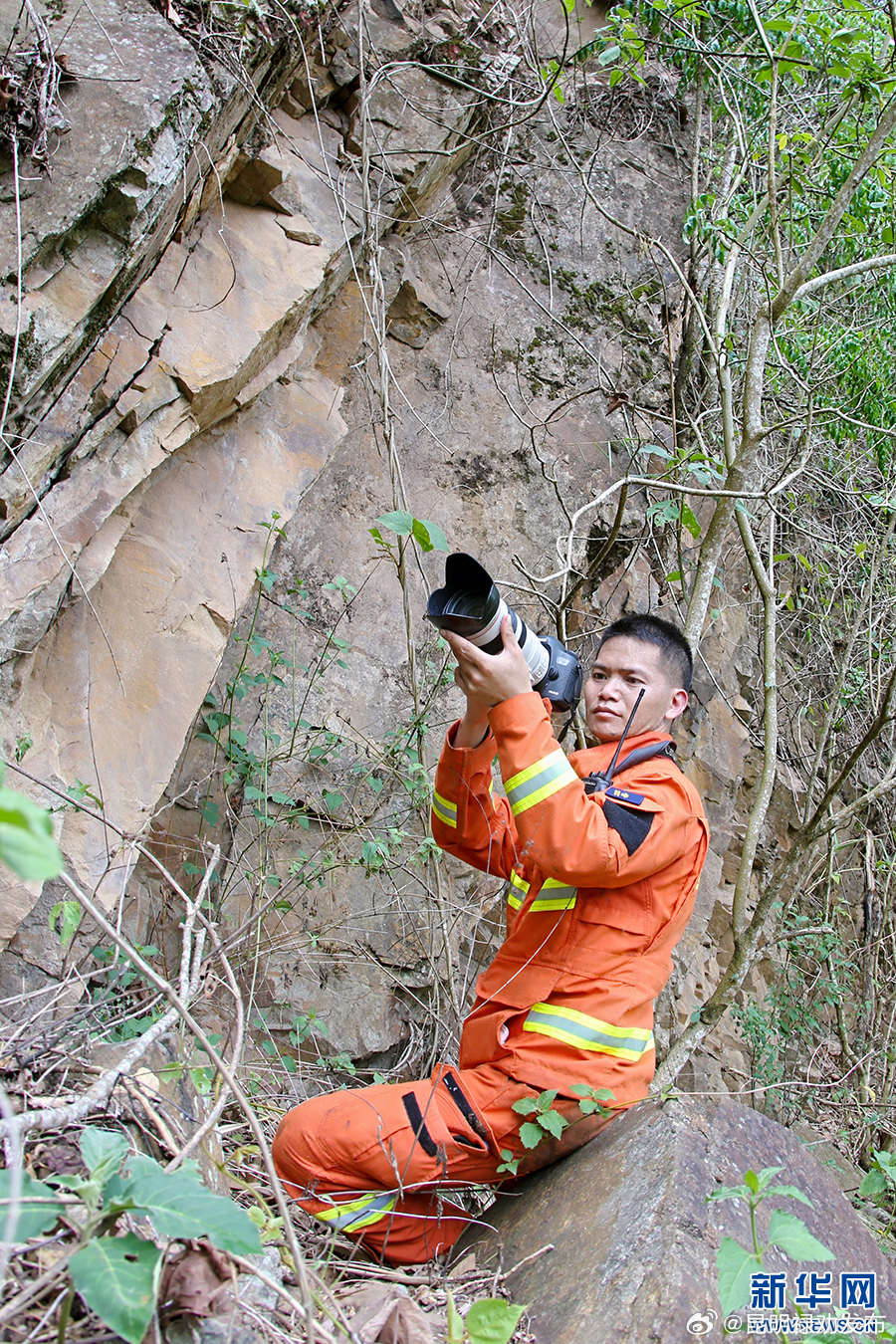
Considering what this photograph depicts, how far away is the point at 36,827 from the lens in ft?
2.31

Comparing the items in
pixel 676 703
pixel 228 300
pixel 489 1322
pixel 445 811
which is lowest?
pixel 489 1322

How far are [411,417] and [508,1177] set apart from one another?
2.97 metres

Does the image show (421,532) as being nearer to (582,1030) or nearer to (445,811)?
(445,811)

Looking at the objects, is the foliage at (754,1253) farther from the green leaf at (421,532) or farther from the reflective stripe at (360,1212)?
the green leaf at (421,532)

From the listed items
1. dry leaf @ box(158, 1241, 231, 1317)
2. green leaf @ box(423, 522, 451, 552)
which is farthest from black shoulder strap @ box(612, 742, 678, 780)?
dry leaf @ box(158, 1241, 231, 1317)

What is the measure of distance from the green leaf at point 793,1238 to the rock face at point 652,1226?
52 mm

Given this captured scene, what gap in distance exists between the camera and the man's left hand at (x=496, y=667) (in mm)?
1724

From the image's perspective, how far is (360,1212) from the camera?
1730mm

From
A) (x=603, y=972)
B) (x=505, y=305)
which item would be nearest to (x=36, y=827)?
(x=603, y=972)

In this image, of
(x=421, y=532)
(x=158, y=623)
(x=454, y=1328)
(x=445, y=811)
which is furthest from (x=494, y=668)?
(x=158, y=623)

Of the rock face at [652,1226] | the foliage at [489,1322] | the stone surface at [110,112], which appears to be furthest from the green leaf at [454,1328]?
the stone surface at [110,112]

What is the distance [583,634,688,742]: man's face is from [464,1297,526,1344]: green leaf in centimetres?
110

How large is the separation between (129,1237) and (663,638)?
1.56m

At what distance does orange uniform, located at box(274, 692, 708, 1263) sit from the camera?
1691 mm
